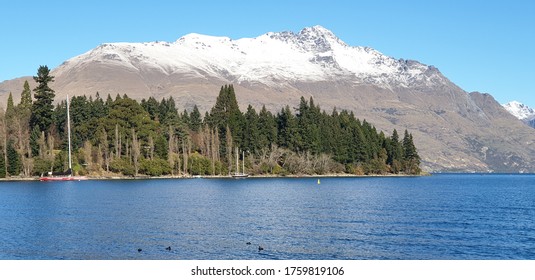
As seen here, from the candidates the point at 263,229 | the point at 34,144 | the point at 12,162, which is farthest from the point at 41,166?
the point at 263,229

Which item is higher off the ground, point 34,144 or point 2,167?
point 34,144

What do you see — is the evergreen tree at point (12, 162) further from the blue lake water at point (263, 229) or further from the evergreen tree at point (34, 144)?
the blue lake water at point (263, 229)

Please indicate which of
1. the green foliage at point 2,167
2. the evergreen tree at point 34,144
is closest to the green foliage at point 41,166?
the evergreen tree at point 34,144

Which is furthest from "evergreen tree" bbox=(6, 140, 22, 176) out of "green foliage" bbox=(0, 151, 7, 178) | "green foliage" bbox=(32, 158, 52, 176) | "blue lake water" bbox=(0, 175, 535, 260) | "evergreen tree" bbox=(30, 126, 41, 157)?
"blue lake water" bbox=(0, 175, 535, 260)

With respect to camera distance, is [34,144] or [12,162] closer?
[12,162]

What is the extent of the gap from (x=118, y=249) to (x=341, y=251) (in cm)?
1904

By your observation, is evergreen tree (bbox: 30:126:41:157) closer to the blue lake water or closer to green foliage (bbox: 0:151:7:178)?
green foliage (bbox: 0:151:7:178)

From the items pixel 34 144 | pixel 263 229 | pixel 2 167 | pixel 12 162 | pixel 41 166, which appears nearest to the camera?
pixel 263 229

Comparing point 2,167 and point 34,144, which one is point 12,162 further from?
point 34,144

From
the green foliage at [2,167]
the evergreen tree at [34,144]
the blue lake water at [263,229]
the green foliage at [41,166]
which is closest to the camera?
the blue lake water at [263,229]

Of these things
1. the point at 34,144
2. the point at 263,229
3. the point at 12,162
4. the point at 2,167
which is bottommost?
the point at 263,229

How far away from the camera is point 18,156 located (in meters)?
189
